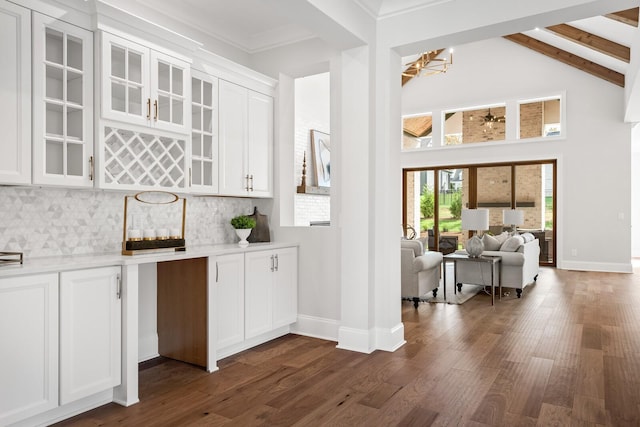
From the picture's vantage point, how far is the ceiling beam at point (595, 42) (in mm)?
7145

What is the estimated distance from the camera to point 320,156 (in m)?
6.09

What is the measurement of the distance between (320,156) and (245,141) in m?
2.16

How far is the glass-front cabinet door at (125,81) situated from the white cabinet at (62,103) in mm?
96

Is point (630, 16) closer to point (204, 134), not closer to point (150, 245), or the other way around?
point (204, 134)

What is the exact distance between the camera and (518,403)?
8.72 ft

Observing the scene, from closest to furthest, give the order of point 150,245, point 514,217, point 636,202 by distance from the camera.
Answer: point 150,245, point 514,217, point 636,202

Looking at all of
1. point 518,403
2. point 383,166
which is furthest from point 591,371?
point 383,166

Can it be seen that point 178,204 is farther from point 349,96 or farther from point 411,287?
point 411,287

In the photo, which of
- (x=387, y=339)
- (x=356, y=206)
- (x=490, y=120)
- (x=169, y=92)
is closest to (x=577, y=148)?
(x=490, y=120)

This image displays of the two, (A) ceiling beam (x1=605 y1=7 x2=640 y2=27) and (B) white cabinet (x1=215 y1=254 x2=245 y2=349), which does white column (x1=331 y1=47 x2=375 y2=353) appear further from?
(A) ceiling beam (x1=605 y1=7 x2=640 y2=27)

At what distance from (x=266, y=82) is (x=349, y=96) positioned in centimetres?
95

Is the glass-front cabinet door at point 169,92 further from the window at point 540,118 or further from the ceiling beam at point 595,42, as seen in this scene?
the window at point 540,118

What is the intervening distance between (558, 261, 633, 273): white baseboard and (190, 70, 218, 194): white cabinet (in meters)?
8.02

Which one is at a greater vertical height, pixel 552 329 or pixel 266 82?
pixel 266 82
